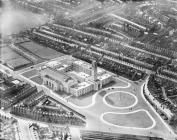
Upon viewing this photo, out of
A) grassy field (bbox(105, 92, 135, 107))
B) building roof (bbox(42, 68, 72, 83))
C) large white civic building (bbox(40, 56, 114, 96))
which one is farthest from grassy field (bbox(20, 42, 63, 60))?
grassy field (bbox(105, 92, 135, 107))

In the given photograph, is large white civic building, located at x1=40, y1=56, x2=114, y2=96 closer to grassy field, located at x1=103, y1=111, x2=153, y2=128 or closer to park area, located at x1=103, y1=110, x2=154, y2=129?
park area, located at x1=103, y1=110, x2=154, y2=129

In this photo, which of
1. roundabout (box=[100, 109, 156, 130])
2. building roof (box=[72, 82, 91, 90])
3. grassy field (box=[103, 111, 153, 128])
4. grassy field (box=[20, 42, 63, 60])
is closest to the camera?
roundabout (box=[100, 109, 156, 130])

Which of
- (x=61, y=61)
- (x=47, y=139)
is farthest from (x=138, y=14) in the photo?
(x=47, y=139)

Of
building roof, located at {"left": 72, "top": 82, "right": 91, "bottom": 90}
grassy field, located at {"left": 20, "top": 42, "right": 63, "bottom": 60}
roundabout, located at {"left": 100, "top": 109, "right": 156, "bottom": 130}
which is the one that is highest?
building roof, located at {"left": 72, "top": 82, "right": 91, "bottom": 90}

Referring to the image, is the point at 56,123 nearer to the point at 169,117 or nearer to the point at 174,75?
the point at 169,117

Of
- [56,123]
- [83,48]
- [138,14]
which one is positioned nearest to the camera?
[56,123]
